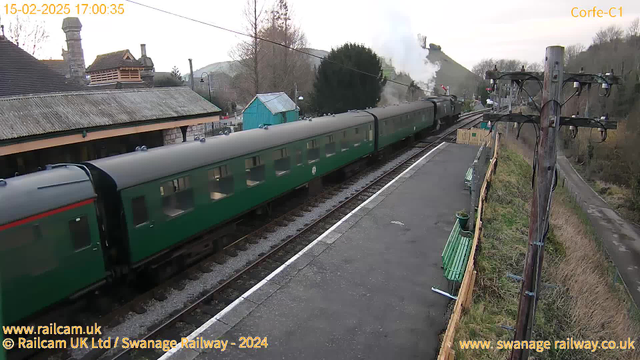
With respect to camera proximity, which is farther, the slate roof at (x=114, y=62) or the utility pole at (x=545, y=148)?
the slate roof at (x=114, y=62)

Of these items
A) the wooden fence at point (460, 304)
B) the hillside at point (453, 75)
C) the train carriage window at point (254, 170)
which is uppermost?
the hillside at point (453, 75)

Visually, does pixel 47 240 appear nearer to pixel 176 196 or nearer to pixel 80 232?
pixel 80 232

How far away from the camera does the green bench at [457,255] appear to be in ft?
25.5

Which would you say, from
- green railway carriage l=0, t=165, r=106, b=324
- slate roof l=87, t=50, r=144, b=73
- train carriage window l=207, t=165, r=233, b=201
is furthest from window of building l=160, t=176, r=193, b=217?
slate roof l=87, t=50, r=144, b=73

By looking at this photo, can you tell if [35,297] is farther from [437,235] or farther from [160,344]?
[437,235]

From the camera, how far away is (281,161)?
40.3 feet

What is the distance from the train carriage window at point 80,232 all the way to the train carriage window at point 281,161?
5757mm

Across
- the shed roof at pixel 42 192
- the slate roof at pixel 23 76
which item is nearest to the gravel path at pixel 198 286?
the shed roof at pixel 42 192

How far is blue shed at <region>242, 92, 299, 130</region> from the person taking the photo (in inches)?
1098

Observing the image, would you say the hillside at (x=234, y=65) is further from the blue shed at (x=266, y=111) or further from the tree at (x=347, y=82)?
the blue shed at (x=266, y=111)

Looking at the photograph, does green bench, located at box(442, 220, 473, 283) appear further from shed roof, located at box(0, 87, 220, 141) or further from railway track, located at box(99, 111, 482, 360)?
shed roof, located at box(0, 87, 220, 141)

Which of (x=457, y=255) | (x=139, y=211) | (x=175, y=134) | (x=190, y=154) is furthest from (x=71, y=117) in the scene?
(x=457, y=255)

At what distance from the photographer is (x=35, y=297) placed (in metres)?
6.21

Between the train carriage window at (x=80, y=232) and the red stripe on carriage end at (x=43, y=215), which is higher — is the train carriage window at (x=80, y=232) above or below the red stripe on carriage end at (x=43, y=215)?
below
